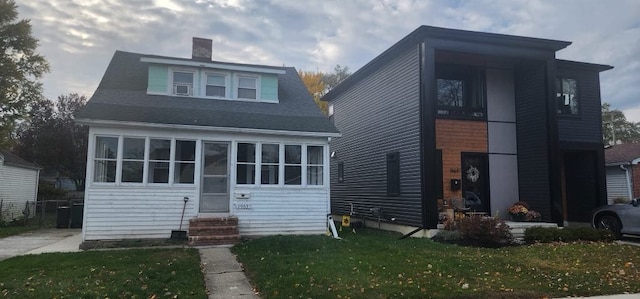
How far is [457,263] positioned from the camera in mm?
8164

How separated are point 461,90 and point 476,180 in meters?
3.25

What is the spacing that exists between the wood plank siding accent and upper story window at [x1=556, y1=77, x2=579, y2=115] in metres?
3.47

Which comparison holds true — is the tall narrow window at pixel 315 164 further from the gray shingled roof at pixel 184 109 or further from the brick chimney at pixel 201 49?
the brick chimney at pixel 201 49

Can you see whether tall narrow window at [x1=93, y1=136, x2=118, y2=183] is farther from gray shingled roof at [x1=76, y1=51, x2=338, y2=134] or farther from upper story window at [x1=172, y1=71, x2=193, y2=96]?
upper story window at [x1=172, y1=71, x2=193, y2=96]

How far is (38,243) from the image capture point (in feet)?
37.4

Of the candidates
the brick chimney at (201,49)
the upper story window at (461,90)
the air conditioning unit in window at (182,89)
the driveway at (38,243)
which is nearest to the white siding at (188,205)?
the driveway at (38,243)

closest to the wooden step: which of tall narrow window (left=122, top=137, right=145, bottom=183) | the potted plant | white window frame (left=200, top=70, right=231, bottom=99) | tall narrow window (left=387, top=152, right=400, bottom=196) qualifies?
tall narrow window (left=122, top=137, right=145, bottom=183)

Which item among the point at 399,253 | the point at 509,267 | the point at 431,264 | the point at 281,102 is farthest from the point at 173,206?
the point at 509,267

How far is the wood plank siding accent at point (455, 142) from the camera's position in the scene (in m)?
14.1

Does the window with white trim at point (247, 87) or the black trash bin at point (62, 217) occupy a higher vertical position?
the window with white trim at point (247, 87)

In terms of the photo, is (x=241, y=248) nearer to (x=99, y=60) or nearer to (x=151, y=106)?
(x=151, y=106)

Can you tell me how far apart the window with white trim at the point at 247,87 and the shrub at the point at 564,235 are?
9559mm

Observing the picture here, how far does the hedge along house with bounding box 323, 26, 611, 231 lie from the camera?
1310cm

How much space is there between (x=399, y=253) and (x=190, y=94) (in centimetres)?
874
